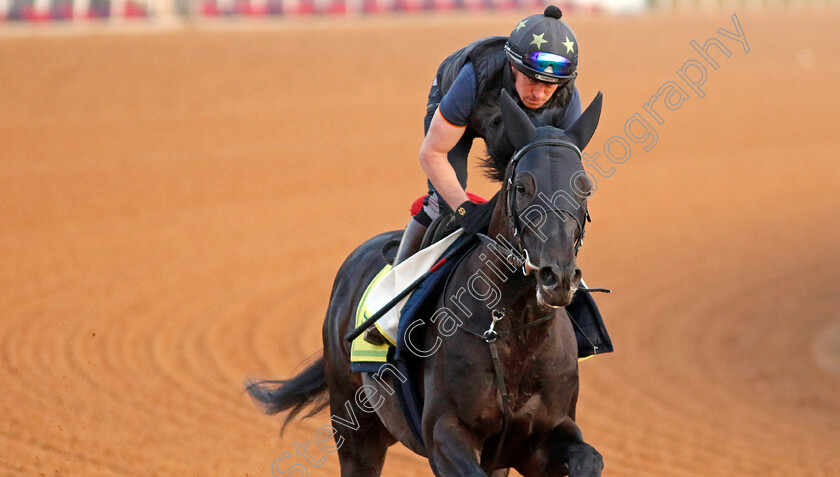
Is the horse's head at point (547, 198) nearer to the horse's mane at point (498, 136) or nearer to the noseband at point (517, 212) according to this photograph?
the noseband at point (517, 212)

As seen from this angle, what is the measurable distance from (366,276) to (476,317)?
4.75 ft

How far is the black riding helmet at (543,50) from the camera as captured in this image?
3943 millimetres

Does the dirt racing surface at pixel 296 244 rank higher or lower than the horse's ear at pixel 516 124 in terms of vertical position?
lower

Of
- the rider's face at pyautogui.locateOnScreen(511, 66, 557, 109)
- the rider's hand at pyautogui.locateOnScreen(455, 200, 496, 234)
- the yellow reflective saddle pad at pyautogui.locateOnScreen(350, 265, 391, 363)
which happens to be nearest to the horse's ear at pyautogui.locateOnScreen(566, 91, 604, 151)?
the rider's face at pyautogui.locateOnScreen(511, 66, 557, 109)

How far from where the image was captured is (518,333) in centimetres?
398

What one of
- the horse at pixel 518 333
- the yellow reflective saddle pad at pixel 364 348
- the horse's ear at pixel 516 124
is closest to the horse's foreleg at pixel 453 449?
the horse at pixel 518 333

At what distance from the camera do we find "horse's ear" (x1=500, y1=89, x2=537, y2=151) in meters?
3.73

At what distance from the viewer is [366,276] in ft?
17.7

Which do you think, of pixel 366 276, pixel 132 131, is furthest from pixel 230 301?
pixel 132 131

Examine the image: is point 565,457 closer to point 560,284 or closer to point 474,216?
point 560,284

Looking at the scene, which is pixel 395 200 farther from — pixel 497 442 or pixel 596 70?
pixel 596 70

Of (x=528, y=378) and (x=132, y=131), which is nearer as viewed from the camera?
(x=528, y=378)

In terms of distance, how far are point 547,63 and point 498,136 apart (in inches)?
15.3

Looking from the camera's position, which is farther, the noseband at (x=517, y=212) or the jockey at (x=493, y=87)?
the jockey at (x=493, y=87)
